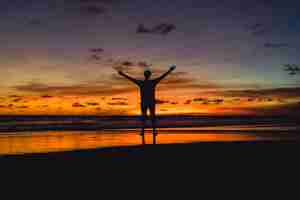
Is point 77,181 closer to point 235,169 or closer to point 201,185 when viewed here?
point 201,185

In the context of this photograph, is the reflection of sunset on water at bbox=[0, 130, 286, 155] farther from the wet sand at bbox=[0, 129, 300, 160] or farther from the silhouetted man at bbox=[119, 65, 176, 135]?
the silhouetted man at bbox=[119, 65, 176, 135]

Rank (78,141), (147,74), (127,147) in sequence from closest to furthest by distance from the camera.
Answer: (127,147) < (147,74) < (78,141)

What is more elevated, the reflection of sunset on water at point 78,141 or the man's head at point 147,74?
the man's head at point 147,74

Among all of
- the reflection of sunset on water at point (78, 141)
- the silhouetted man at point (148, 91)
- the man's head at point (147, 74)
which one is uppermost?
the man's head at point (147, 74)

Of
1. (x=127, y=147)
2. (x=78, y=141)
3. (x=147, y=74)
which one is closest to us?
(x=127, y=147)

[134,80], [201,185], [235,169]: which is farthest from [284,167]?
[134,80]

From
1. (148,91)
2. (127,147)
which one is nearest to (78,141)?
(148,91)

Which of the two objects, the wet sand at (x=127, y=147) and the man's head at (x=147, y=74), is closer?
the wet sand at (x=127, y=147)

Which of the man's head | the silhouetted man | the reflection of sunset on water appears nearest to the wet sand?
the reflection of sunset on water

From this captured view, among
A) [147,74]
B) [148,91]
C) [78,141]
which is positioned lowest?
[78,141]

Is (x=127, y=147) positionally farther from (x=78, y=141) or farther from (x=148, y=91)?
(x=78, y=141)

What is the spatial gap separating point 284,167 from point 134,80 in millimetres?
6566

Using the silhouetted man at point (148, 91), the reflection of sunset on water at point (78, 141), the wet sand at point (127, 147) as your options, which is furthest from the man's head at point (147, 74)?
the reflection of sunset on water at point (78, 141)

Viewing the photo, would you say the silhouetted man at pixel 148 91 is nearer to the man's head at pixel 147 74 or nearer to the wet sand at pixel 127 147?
the man's head at pixel 147 74
